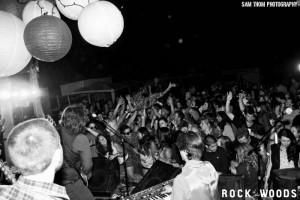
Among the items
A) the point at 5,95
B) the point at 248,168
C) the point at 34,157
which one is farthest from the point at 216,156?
the point at 5,95

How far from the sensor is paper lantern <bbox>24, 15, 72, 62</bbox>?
2.73 meters

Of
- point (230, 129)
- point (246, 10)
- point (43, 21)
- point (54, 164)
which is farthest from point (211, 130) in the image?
point (246, 10)

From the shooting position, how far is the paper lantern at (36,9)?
10.8ft

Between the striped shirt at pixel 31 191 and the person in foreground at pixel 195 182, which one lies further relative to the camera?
the person in foreground at pixel 195 182

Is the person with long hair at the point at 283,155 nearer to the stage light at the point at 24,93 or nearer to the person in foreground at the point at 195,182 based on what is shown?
the person in foreground at the point at 195,182

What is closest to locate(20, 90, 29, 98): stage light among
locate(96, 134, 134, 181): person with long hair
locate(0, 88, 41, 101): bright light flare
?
locate(0, 88, 41, 101): bright light flare

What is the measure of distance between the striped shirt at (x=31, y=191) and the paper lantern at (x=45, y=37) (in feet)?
5.94

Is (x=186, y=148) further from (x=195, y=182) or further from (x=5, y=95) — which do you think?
(x=5, y=95)

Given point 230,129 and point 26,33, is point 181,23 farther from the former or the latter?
point 26,33

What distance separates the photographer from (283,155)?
372cm

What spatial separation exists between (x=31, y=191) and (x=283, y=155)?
3406mm

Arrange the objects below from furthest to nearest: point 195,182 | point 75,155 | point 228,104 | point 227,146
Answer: point 228,104 < point 227,146 < point 75,155 < point 195,182

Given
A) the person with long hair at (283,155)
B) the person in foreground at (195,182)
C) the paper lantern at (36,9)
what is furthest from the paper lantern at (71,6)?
the person with long hair at (283,155)

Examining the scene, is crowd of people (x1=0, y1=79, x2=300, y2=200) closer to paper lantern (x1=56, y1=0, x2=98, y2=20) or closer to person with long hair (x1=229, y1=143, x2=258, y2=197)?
person with long hair (x1=229, y1=143, x2=258, y2=197)
